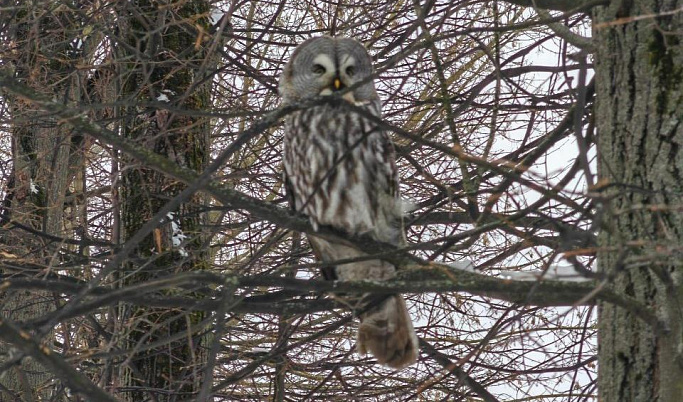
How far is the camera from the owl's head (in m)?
4.37

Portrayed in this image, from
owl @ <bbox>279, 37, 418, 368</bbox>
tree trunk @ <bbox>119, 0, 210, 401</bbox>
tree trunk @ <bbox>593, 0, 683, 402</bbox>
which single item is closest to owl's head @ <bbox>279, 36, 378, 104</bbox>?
owl @ <bbox>279, 37, 418, 368</bbox>

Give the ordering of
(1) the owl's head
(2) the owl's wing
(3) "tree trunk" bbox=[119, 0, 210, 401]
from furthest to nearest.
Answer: (3) "tree trunk" bbox=[119, 0, 210, 401], (1) the owl's head, (2) the owl's wing

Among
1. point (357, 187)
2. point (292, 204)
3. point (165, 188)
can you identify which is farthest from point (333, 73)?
point (165, 188)

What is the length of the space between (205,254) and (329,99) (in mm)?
3372

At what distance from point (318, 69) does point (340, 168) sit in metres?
0.86

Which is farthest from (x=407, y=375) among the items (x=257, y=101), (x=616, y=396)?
(x=616, y=396)

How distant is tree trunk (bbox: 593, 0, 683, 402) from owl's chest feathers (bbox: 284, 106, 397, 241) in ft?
3.90

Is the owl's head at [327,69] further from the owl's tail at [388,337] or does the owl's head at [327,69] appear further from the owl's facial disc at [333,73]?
the owl's tail at [388,337]

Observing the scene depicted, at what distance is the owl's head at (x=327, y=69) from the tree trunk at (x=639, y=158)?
1.59m

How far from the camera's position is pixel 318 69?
4.44 metres

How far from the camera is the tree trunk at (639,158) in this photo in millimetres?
2625

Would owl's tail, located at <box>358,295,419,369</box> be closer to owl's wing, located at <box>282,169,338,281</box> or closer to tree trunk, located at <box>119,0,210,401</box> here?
owl's wing, located at <box>282,169,338,281</box>

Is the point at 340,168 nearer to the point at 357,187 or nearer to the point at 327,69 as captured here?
the point at 357,187

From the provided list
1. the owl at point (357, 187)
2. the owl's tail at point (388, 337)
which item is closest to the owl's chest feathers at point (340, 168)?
the owl at point (357, 187)
